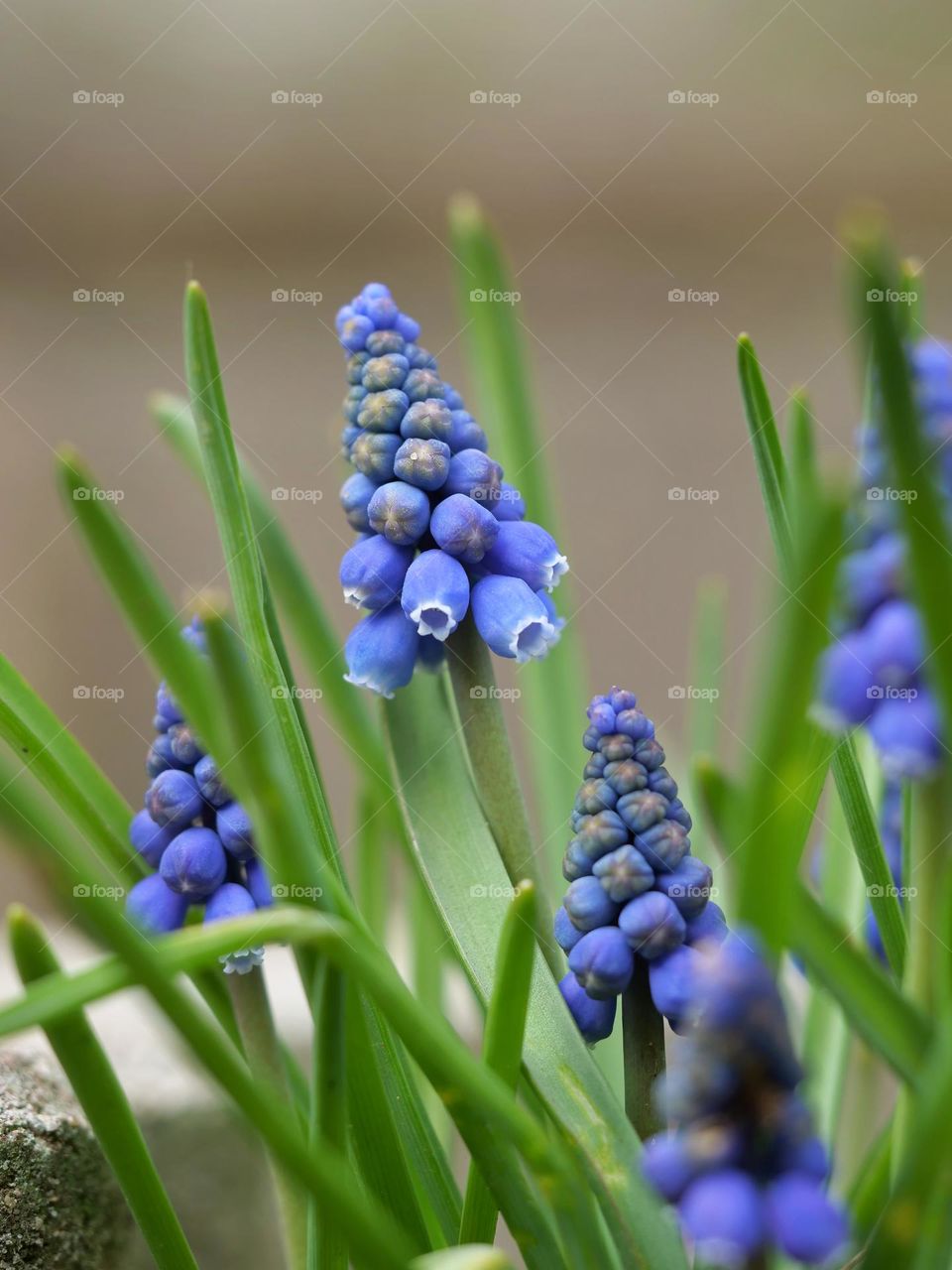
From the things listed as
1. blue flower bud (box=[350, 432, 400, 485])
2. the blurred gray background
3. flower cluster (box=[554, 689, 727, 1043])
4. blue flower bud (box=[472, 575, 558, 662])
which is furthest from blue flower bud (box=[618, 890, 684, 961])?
the blurred gray background

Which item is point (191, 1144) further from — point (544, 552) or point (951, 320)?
point (951, 320)

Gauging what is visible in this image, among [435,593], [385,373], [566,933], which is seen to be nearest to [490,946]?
[566,933]

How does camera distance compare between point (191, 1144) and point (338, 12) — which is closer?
point (191, 1144)

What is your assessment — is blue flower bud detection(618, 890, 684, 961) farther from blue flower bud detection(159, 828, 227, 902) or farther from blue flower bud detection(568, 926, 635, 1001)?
blue flower bud detection(159, 828, 227, 902)

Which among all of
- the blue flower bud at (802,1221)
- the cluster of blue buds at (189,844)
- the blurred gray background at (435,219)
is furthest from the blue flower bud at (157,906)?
the blurred gray background at (435,219)

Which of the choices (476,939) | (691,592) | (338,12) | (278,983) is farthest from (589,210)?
(476,939)

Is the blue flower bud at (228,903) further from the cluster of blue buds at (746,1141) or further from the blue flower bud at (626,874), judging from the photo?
→ the cluster of blue buds at (746,1141)

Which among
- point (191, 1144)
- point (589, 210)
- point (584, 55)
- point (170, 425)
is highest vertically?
point (584, 55)
